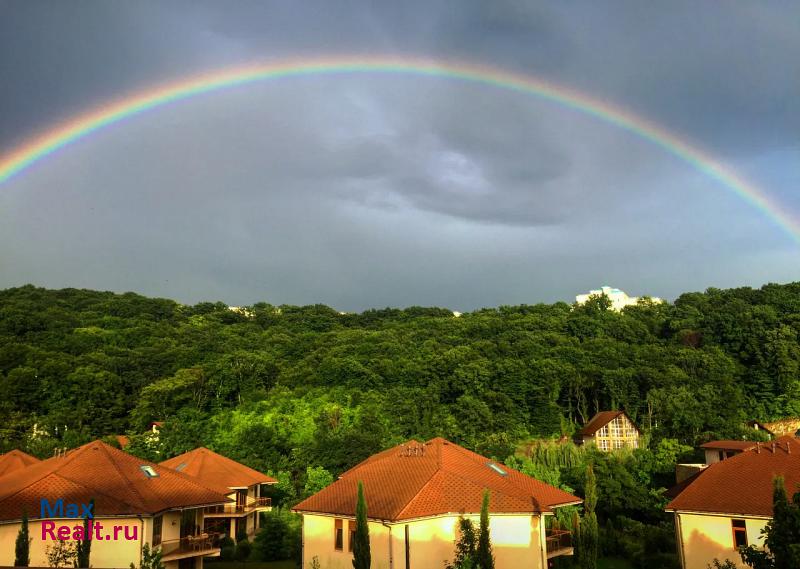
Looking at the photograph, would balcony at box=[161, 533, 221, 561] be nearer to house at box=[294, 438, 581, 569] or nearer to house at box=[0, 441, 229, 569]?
house at box=[0, 441, 229, 569]

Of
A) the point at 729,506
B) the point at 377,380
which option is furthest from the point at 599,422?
the point at 729,506

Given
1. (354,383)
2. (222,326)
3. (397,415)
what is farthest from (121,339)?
(397,415)

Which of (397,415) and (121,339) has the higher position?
(121,339)

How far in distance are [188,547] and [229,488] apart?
8361mm

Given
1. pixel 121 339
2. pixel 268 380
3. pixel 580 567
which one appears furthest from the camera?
pixel 121 339

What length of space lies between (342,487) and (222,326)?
232 feet

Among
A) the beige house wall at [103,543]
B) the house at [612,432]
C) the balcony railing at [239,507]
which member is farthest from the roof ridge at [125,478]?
the house at [612,432]

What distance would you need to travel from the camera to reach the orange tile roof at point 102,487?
21.5 meters

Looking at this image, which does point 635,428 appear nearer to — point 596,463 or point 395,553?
point 596,463

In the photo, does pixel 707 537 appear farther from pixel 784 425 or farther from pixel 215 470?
pixel 784 425

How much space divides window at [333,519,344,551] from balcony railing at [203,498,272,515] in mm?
12114

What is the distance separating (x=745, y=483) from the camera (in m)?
23.0

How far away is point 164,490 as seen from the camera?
24.5 meters

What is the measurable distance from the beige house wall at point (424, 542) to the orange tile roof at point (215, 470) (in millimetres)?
12126
